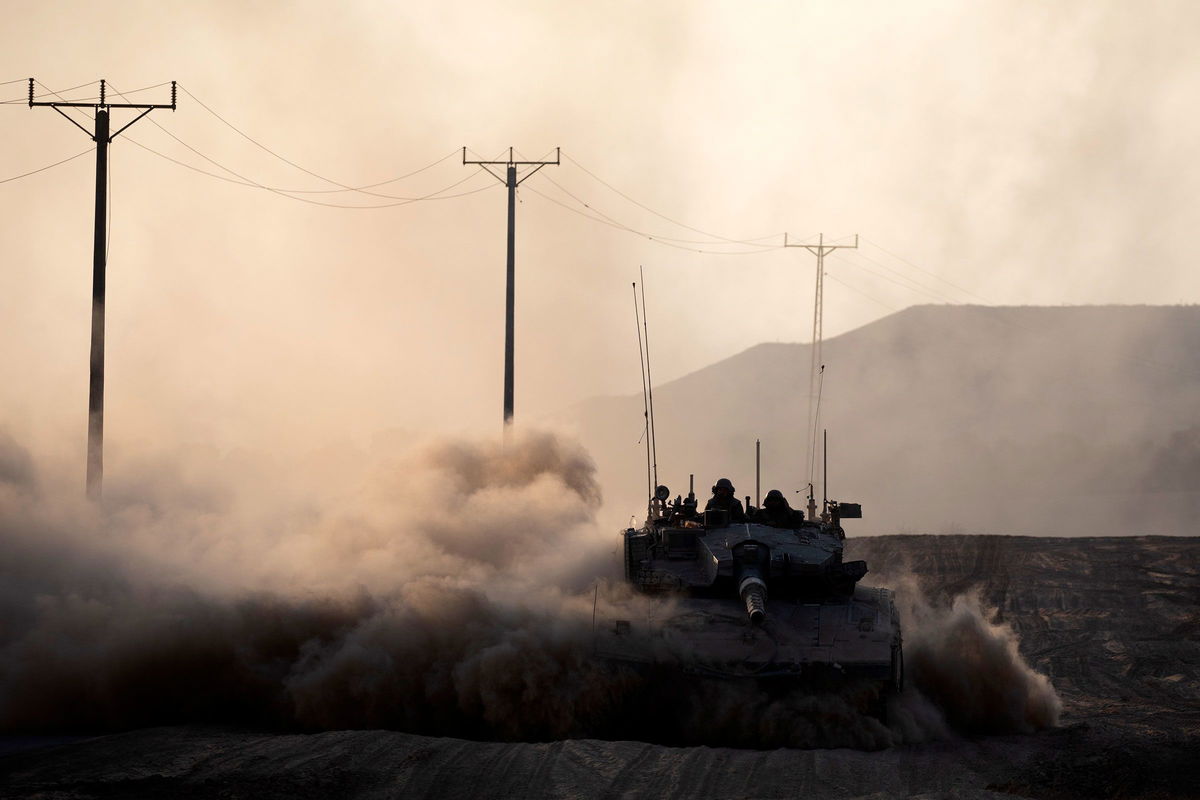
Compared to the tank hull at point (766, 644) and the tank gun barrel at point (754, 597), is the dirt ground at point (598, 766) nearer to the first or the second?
the tank hull at point (766, 644)

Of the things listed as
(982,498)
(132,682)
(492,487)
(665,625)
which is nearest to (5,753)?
(132,682)

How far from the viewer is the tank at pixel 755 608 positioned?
17.8 metres

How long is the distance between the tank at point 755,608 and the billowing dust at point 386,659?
0.31m

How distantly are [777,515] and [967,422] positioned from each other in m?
70.8

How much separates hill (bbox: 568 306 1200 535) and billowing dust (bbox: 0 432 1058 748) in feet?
112

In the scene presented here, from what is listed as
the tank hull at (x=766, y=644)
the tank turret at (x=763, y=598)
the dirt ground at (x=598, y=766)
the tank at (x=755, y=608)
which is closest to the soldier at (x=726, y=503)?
the tank turret at (x=763, y=598)

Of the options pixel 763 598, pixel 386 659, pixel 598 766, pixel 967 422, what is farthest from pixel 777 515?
pixel 967 422

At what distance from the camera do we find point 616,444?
98375 mm

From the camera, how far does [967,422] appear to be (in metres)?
90.2

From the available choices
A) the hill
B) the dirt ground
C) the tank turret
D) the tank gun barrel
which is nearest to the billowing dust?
the tank turret

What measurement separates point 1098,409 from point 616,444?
2957 centimetres

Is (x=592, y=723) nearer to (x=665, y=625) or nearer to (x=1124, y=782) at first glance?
(x=665, y=625)

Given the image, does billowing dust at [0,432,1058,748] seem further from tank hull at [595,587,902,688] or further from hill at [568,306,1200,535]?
hill at [568,306,1200,535]

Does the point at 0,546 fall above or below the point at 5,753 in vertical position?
above
